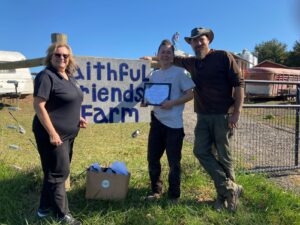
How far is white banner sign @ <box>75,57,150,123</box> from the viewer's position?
502 centimetres

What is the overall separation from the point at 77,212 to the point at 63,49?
5.87ft

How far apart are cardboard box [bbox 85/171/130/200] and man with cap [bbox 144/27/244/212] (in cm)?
95

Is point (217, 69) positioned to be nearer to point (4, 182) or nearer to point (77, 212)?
point (77, 212)

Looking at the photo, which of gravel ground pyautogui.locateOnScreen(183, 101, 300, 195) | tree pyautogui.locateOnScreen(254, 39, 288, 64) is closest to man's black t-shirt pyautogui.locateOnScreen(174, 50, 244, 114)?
gravel ground pyautogui.locateOnScreen(183, 101, 300, 195)

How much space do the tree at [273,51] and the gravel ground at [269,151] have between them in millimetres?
68341

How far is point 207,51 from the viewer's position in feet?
15.0

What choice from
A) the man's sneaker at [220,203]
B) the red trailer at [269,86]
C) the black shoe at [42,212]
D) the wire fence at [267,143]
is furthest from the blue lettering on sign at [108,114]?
the red trailer at [269,86]

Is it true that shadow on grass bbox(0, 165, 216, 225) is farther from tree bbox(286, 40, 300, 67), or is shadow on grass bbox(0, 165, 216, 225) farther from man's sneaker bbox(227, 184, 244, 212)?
tree bbox(286, 40, 300, 67)

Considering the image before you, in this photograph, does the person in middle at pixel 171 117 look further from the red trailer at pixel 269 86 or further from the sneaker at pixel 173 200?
the red trailer at pixel 269 86

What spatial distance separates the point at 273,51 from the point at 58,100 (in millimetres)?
80218

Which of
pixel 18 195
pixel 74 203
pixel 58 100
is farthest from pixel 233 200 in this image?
pixel 18 195

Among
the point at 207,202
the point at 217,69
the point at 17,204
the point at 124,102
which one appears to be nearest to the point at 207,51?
the point at 217,69

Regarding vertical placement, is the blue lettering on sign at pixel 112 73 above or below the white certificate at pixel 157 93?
above

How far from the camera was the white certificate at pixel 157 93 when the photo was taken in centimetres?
455
